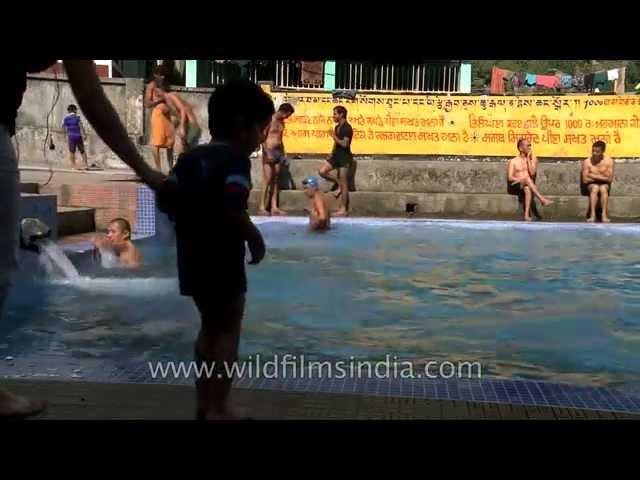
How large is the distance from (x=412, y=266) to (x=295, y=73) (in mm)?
11500

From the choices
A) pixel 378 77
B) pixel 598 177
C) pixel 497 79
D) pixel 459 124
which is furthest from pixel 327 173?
pixel 497 79

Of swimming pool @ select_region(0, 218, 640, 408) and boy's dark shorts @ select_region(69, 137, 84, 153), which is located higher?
boy's dark shorts @ select_region(69, 137, 84, 153)

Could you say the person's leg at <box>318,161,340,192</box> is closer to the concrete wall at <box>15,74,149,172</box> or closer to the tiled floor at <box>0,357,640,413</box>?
the concrete wall at <box>15,74,149,172</box>

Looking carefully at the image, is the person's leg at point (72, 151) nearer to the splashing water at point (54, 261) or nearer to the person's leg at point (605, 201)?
the splashing water at point (54, 261)

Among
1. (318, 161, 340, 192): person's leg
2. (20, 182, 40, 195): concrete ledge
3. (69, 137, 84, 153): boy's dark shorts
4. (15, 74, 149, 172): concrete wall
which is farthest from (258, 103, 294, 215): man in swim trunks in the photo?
(20, 182, 40, 195): concrete ledge

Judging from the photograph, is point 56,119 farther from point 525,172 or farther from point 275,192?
point 525,172

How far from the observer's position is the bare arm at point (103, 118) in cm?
242

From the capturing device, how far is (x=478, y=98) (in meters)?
15.3

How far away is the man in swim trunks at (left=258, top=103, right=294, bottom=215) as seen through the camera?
1333cm

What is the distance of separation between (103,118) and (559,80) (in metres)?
35.8

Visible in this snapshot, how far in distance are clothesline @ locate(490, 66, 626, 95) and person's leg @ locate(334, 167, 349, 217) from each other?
20.7 feet

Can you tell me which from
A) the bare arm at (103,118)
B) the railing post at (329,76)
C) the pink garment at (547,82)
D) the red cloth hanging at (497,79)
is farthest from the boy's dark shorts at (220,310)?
the pink garment at (547,82)

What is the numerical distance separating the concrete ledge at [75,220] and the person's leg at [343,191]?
17.0 feet
